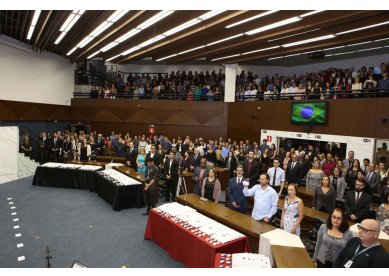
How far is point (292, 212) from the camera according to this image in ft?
15.1

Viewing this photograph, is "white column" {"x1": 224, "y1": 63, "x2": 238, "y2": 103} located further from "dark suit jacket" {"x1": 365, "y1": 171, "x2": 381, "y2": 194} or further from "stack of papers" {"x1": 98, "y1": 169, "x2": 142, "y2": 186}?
"dark suit jacket" {"x1": 365, "y1": 171, "x2": 381, "y2": 194}

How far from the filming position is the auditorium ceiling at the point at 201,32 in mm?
9102

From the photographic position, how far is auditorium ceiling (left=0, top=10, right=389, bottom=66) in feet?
29.9

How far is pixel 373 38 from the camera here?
35.7 feet

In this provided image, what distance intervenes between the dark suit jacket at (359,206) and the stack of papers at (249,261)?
2731 mm

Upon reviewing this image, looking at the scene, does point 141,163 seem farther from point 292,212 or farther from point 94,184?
point 292,212

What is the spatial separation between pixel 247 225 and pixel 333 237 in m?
1.48

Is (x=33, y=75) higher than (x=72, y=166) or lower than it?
higher

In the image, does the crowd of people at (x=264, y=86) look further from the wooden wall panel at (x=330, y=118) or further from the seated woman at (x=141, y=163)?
the seated woman at (x=141, y=163)

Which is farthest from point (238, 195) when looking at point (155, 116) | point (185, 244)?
point (155, 116)

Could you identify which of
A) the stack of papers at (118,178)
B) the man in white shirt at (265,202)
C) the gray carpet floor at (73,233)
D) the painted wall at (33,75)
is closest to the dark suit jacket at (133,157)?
the stack of papers at (118,178)

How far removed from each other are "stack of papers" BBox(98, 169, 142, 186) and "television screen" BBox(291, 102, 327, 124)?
25.6ft

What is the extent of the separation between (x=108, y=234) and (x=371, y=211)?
5395 mm
